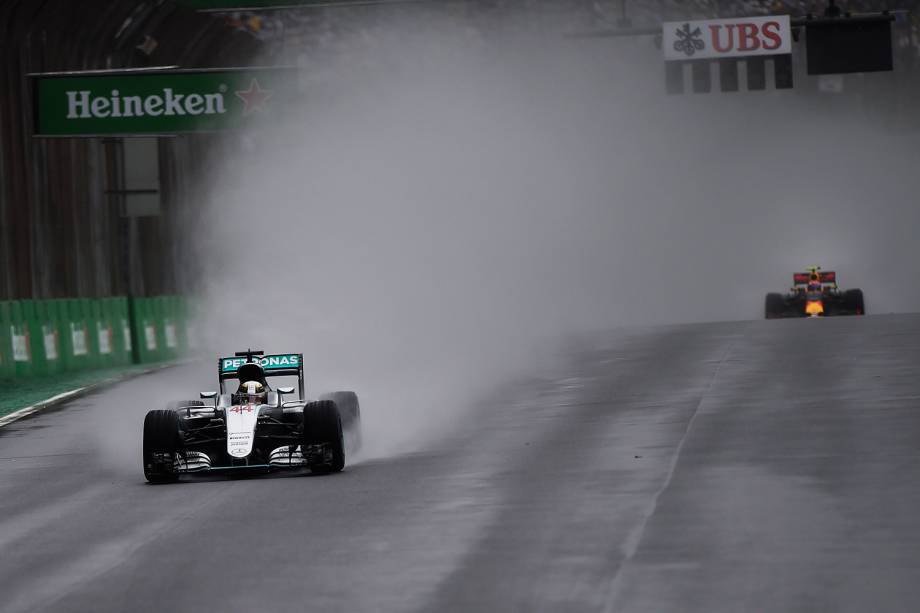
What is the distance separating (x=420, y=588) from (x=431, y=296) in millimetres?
40075

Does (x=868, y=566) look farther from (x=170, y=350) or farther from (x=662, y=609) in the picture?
(x=170, y=350)

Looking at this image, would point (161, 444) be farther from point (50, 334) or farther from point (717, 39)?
point (717, 39)

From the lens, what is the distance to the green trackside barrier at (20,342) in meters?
28.4

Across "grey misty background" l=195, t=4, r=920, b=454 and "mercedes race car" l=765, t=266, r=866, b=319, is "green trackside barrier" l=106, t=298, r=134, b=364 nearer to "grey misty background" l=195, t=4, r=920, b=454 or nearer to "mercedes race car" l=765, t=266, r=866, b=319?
"grey misty background" l=195, t=4, r=920, b=454

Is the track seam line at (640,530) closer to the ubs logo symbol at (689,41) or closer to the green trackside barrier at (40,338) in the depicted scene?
the green trackside barrier at (40,338)

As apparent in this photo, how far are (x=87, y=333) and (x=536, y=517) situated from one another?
21.0m

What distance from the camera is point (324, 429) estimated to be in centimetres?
1495

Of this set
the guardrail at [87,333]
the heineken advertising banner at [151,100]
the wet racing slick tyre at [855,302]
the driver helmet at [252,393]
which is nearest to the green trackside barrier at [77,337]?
the guardrail at [87,333]

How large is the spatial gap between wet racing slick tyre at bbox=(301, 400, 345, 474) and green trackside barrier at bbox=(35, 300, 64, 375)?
1548 cm

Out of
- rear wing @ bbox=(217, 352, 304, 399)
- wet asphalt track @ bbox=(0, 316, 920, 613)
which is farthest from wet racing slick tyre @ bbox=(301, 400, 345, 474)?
rear wing @ bbox=(217, 352, 304, 399)

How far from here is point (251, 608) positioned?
9.44m

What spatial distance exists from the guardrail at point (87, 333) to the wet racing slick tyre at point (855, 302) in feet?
53.2

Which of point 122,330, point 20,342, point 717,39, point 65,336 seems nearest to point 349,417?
point 20,342

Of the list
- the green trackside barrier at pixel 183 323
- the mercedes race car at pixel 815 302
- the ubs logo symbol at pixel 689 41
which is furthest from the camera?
the mercedes race car at pixel 815 302
